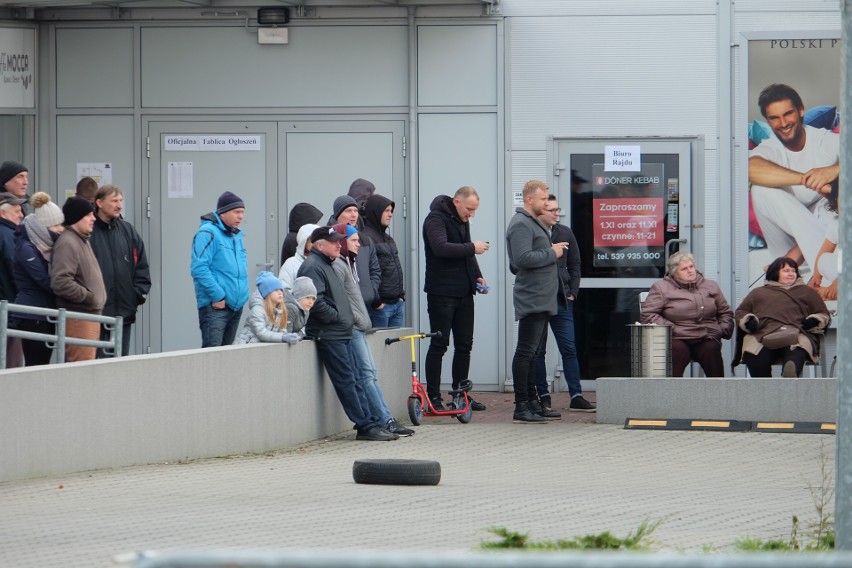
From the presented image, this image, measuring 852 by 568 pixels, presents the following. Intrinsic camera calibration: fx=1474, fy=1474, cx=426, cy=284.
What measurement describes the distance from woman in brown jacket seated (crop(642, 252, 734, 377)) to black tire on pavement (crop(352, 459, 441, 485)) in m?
4.88

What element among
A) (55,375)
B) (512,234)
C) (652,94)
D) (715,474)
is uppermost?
(652,94)

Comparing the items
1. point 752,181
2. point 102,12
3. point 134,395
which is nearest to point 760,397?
point 752,181

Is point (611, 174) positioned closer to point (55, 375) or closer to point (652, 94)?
point (652, 94)

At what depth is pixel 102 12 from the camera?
14.4 meters

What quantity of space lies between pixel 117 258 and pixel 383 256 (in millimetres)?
2233

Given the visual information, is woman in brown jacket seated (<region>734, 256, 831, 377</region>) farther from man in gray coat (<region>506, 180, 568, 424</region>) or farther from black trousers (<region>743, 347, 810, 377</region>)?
man in gray coat (<region>506, 180, 568, 424</region>)

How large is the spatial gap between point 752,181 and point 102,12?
6.50m

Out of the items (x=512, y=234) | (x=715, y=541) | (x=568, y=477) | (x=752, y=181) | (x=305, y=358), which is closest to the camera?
(x=715, y=541)

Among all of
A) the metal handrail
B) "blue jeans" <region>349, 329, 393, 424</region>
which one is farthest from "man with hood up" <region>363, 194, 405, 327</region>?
the metal handrail

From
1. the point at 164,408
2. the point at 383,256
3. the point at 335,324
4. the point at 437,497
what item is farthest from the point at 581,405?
the point at 437,497

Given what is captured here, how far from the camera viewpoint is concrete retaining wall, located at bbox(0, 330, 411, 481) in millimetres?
8164

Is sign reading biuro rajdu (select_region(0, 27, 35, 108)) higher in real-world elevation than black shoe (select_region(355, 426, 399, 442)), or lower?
higher

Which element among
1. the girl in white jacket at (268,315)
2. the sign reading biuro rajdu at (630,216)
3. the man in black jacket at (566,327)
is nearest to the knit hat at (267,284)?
the girl in white jacket at (268,315)

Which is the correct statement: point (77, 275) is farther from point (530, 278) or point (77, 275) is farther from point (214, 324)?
point (530, 278)
